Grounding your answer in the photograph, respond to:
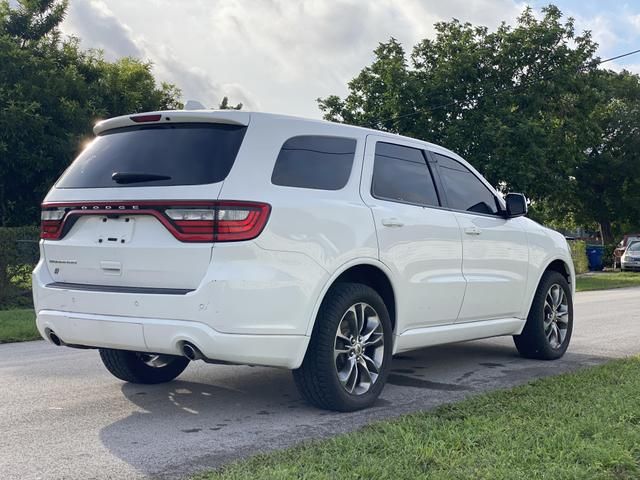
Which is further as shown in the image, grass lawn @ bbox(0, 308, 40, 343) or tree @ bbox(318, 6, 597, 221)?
tree @ bbox(318, 6, 597, 221)

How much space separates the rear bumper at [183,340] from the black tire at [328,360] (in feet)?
0.54

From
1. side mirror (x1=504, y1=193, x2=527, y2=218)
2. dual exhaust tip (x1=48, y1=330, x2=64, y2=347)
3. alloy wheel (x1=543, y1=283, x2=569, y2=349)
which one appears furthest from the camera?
alloy wheel (x1=543, y1=283, x2=569, y2=349)

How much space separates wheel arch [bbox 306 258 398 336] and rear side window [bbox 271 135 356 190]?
546 mm

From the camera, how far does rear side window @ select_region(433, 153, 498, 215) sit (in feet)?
20.7

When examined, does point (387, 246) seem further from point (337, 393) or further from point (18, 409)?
point (18, 409)

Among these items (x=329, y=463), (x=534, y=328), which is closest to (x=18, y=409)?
(x=329, y=463)

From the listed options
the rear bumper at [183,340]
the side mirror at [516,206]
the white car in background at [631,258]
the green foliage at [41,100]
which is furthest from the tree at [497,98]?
the rear bumper at [183,340]

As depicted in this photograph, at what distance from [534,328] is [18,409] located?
4489 mm

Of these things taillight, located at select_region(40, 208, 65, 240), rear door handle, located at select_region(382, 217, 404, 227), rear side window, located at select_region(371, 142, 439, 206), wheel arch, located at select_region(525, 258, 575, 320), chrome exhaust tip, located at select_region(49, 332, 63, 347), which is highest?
rear side window, located at select_region(371, 142, 439, 206)

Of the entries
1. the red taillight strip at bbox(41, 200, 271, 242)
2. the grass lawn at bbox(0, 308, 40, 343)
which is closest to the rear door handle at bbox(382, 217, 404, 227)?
the red taillight strip at bbox(41, 200, 271, 242)

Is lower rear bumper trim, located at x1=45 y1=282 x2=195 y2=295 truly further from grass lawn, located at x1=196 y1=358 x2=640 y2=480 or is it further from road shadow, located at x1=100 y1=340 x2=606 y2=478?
grass lawn, located at x1=196 y1=358 x2=640 y2=480

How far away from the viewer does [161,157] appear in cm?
487

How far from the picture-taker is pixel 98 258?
481 centimetres

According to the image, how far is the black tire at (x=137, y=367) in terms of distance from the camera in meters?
5.85
